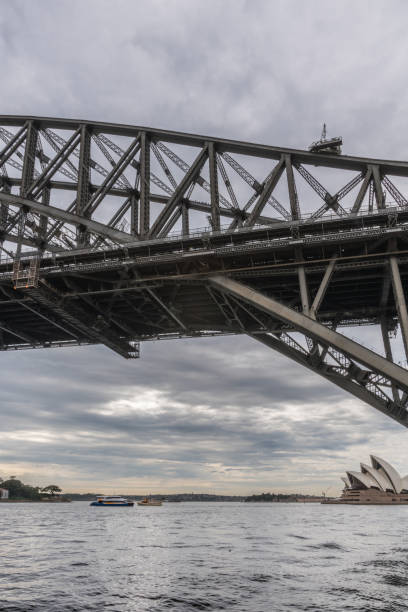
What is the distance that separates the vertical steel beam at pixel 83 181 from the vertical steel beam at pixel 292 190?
14330 mm

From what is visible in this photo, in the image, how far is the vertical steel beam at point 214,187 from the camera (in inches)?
1229

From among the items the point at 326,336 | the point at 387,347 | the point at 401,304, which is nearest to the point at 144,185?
the point at 326,336

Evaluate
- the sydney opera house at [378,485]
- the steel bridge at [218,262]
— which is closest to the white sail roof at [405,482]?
the sydney opera house at [378,485]

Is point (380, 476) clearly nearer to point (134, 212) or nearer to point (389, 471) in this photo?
point (389, 471)

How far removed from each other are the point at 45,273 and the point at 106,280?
391 cm

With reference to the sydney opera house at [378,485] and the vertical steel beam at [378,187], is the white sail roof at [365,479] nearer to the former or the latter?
the sydney opera house at [378,485]

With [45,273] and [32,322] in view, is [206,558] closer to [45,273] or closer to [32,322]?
[45,273]

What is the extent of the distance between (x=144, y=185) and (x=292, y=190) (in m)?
10.5

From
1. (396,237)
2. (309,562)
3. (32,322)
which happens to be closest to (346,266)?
(396,237)

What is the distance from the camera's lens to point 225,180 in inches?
1287

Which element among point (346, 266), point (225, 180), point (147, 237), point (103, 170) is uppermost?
point (103, 170)

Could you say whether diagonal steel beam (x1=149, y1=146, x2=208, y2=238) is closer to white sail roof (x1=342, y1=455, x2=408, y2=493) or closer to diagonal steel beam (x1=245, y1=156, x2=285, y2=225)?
diagonal steel beam (x1=245, y1=156, x2=285, y2=225)

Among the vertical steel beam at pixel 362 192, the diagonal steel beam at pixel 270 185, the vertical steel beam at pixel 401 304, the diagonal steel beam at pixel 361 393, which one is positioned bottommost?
the diagonal steel beam at pixel 361 393

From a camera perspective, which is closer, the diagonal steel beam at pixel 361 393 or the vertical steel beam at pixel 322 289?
the vertical steel beam at pixel 322 289
